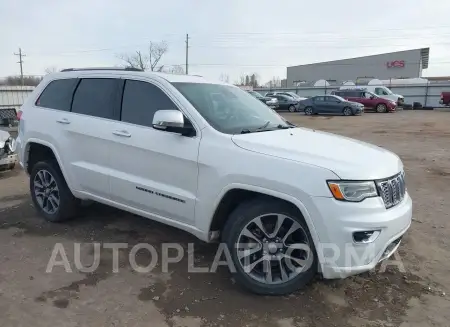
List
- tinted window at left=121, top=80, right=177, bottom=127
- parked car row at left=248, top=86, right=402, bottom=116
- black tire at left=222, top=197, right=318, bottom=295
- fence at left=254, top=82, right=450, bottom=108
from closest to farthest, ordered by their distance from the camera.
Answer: black tire at left=222, top=197, right=318, bottom=295, tinted window at left=121, top=80, right=177, bottom=127, parked car row at left=248, top=86, right=402, bottom=116, fence at left=254, top=82, right=450, bottom=108

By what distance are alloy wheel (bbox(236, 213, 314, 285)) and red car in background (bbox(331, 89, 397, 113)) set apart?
30913 mm

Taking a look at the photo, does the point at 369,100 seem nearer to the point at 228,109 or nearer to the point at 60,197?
the point at 228,109

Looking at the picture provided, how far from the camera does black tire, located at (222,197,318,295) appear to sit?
318cm

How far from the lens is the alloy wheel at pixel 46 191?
16.3ft

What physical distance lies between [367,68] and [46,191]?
67.7 meters

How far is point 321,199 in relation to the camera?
2.95 metres

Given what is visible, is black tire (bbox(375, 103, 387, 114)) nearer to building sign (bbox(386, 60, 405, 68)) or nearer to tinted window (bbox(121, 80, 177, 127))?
tinted window (bbox(121, 80, 177, 127))

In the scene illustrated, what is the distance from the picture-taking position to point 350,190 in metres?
2.96

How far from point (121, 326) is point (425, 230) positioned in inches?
149

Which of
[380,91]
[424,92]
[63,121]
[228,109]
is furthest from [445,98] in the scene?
[63,121]

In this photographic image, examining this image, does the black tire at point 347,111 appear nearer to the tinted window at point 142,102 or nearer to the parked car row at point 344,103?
the parked car row at point 344,103

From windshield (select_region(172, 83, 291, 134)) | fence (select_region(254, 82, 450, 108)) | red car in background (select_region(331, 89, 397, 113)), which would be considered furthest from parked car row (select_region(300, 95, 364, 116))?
windshield (select_region(172, 83, 291, 134))

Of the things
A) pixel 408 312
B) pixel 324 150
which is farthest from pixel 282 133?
pixel 408 312

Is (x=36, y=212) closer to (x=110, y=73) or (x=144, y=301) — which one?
(x=110, y=73)
